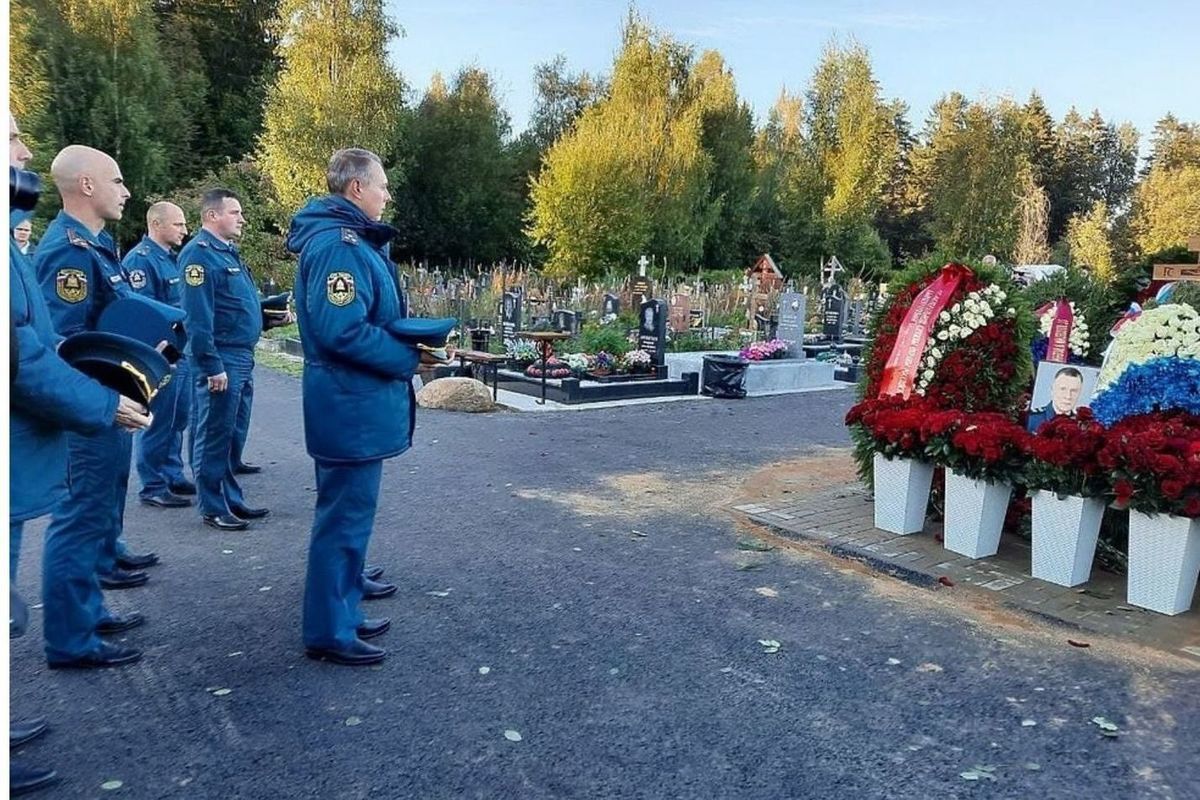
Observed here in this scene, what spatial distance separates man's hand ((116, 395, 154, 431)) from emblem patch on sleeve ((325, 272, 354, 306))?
888 mm

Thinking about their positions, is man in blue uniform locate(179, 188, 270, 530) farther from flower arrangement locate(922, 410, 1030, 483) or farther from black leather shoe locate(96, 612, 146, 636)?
flower arrangement locate(922, 410, 1030, 483)

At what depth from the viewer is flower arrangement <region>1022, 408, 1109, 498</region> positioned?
493 cm

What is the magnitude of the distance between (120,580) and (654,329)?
9.66m

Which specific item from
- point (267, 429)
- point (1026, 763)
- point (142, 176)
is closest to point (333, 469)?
point (1026, 763)

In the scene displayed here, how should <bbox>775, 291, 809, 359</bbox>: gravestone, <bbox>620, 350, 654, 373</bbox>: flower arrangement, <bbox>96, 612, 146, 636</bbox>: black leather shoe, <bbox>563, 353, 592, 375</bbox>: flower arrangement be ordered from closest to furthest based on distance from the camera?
<bbox>96, 612, 146, 636</bbox>: black leather shoe
<bbox>563, 353, 592, 375</bbox>: flower arrangement
<bbox>620, 350, 654, 373</bbox>: flower arrangement
<bbox>775, 291, 809, 359</bbox>: gravestone

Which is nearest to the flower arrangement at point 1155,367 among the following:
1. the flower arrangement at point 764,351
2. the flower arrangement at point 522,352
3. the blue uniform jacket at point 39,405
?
the blue uniform jacket at point 39,405

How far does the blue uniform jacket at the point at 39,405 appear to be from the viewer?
2.53 metres

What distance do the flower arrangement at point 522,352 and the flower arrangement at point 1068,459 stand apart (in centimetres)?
906

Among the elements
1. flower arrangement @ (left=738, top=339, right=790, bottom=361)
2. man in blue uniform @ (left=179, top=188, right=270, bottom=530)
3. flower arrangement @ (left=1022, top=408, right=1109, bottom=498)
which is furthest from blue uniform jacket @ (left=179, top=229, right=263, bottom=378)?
flower arrangement @ (left=738, top=339, right=790, bottom=361)

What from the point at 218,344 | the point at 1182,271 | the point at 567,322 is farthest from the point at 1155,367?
the point at 567,322

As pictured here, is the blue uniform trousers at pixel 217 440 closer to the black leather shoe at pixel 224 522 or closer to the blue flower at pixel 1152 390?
the black leather shoe at pixel 224 522

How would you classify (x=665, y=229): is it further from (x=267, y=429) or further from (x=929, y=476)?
(x=929, y=476)

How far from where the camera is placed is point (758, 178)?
4000cm

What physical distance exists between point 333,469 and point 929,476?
13.4ft
